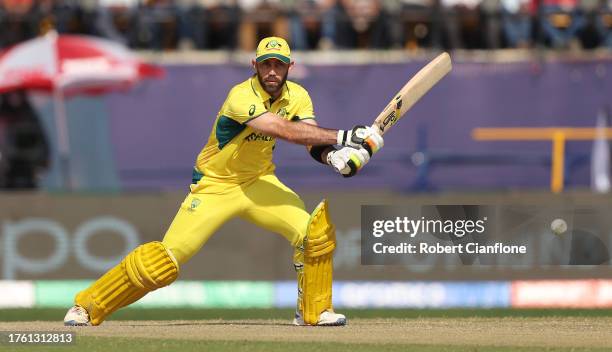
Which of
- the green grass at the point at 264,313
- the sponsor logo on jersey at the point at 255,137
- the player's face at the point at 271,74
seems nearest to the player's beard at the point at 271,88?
the player's face at the point at 271,74

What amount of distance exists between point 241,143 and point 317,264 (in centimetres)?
101

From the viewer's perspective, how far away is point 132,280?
380 inches

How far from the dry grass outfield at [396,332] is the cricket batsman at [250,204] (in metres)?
0.25

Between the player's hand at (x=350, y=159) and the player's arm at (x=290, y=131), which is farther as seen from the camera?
the player's arm at (x=290, y=131)

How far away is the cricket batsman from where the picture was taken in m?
9.54

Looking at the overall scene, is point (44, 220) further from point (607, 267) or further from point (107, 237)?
point (607, 267)

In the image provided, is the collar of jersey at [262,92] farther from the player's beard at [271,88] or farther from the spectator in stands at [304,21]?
the spectator in stands at [304,21]

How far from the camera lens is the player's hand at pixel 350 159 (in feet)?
30.3

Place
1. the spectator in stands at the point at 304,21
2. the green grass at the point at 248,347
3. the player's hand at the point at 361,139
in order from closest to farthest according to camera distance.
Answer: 1. the green grass at the point at 248,347
2. the player's hand at the point at 361,139
3. the spectator in stands at the point at 304,21

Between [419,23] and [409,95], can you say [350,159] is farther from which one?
[419,23]

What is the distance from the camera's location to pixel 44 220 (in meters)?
13.3

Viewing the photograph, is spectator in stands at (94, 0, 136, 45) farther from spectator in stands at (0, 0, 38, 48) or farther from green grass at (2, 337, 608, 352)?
green grass at (2, 337, 608, 352)

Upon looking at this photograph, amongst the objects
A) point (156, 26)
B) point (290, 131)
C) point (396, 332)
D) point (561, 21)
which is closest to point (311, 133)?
point (290, 131)

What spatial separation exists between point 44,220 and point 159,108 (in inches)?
162
